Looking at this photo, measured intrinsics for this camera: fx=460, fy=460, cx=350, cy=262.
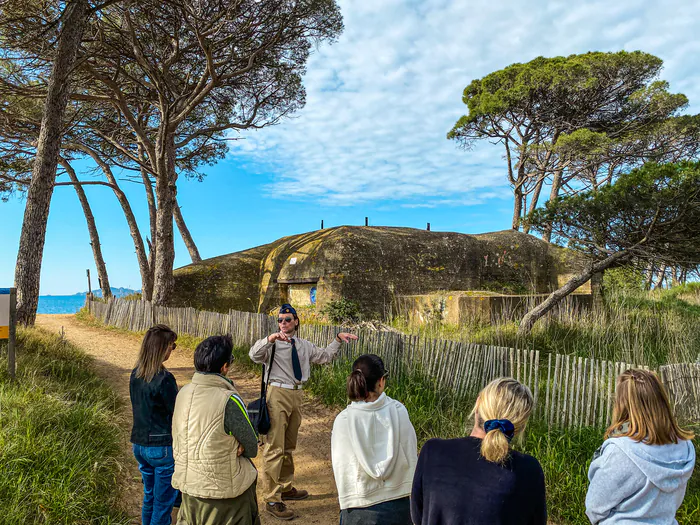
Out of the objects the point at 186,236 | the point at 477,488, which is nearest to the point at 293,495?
the point at 477,488

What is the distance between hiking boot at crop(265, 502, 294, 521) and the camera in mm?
3932

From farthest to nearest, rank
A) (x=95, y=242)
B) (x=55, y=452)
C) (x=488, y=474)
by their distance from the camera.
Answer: (x=95, y=242) → (x=55, y=452) → (x=488, y=474)

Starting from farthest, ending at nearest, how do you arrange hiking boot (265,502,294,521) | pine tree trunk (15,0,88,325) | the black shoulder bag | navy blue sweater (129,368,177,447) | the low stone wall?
1. the low stone wall
2. pine tree trunk (15,0,88,325)
3. hiking boot (265,502,294,521)
4. the black shoulder bag
5. navy blue sweater (129,368,177,447)

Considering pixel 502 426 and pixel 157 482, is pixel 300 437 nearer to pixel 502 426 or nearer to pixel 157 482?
pixel 157 482

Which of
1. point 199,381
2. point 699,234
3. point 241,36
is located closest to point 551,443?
point 199,381

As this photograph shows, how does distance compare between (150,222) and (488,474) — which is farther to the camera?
(150,222)

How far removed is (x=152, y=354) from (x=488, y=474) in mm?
2400

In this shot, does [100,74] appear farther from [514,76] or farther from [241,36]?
[514,76]

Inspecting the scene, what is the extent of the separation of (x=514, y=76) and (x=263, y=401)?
21.9 meters

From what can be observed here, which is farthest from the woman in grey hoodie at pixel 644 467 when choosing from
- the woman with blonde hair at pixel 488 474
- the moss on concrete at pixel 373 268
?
the moss on concrete at pixel 373 268

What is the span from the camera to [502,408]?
187cm

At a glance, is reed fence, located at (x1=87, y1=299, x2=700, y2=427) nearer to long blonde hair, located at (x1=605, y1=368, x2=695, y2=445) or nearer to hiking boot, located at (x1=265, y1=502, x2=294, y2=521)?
long blonde hair, located at (x1=605, y1=368, x2=695, y2=445)

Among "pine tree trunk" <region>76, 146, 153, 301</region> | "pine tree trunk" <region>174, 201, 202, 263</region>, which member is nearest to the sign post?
"pine tree trunk" <region>76, 146, 153, 301</region>

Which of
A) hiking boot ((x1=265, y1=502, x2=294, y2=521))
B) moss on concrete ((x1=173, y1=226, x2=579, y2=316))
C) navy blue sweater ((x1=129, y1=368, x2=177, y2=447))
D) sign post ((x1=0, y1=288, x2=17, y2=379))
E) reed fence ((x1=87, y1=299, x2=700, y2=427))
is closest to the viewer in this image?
navy blue sweater ((x1=129, y1=368, x2=177, y2=447))
